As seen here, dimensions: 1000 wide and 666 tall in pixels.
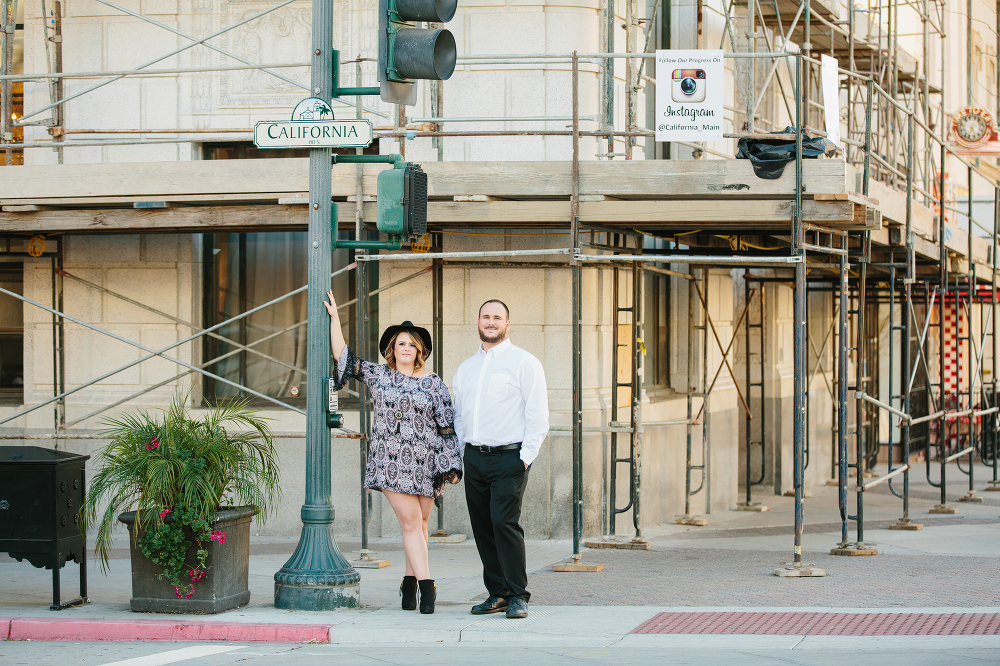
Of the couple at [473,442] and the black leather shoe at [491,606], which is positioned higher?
the couple at [473,442]

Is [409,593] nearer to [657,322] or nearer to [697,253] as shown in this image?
[697,253]

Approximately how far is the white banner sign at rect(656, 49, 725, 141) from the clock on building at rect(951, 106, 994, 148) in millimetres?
10227

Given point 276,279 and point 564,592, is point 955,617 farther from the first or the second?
point 276,279

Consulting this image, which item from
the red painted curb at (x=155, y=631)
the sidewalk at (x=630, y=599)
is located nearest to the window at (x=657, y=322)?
the sidewalk at (x=630, y=599)

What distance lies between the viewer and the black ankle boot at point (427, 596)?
26.9ft

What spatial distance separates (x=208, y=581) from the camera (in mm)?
8266

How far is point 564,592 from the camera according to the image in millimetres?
9062

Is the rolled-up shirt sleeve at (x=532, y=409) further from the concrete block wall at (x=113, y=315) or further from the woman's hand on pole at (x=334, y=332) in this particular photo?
the concrete block wall at (x=113, y=315)

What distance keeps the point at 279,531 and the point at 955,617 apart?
6.44m

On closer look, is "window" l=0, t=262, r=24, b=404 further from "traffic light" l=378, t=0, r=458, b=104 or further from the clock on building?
the clock on building

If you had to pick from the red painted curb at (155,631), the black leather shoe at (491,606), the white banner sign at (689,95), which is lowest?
the red painted curb at (155,631)

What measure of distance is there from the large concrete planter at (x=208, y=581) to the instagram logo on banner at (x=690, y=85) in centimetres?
448

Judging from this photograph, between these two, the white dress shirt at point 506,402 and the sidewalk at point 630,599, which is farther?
the white dress shirt at point 506,402

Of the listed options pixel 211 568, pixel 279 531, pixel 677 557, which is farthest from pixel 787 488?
pixel 211 568
